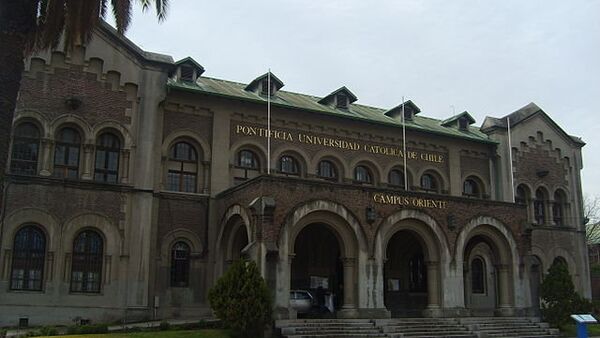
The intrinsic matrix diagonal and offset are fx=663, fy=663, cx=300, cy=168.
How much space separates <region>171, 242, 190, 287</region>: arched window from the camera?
3001cm

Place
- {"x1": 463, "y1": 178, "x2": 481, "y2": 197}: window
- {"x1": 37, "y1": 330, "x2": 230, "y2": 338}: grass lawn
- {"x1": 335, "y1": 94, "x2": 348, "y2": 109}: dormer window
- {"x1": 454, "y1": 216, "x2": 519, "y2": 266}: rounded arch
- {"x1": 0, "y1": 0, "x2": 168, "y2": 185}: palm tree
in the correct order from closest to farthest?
{"x1": 0, "y1": 0, "x2": 168, "y2": 185}: palm tree, {"x1": 37, "y1": 330, "x2": 230, "y2": 338}: grass lawn, {"x1": 454, "y1": 216, "x2": 519, "y2": 266}: rounded arch, {"x1": 335, "y1": 94, "x2": 348, "y2": 109}: dormer window, {"x1": 463, "y1": 178, "x2": 481, "y2": 197}: window

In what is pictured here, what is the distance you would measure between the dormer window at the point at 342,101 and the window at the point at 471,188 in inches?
343

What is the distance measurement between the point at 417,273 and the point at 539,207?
1031 centimetres

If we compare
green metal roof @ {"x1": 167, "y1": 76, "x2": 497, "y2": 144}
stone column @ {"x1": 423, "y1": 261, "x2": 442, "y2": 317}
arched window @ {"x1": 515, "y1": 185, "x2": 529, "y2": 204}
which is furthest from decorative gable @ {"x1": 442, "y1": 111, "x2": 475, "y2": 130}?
stone column @ {"x1": 423, "y1": 261, "x2": 442, "y2": 317}

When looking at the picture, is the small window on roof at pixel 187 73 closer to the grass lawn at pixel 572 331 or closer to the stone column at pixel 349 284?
the stone column at pixel 349 284

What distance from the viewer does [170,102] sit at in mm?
31359

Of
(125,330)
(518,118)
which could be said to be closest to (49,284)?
(125,330)

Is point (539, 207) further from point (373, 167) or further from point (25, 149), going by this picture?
point (25, 149)

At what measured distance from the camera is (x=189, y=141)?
31672 mm

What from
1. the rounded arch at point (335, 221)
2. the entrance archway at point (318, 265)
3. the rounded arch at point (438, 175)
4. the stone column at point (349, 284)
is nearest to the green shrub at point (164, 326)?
the rounded arch at point (335, 221)

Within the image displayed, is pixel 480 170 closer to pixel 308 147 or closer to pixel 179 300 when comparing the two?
pixel 308 147

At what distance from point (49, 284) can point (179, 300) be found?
5.63 meters

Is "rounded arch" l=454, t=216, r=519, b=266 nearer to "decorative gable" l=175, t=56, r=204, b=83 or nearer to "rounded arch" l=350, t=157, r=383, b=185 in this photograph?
"rounded arch" l=350, t=157, r=383, b=185

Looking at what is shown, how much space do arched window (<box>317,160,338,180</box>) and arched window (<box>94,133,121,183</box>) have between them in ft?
34.6
